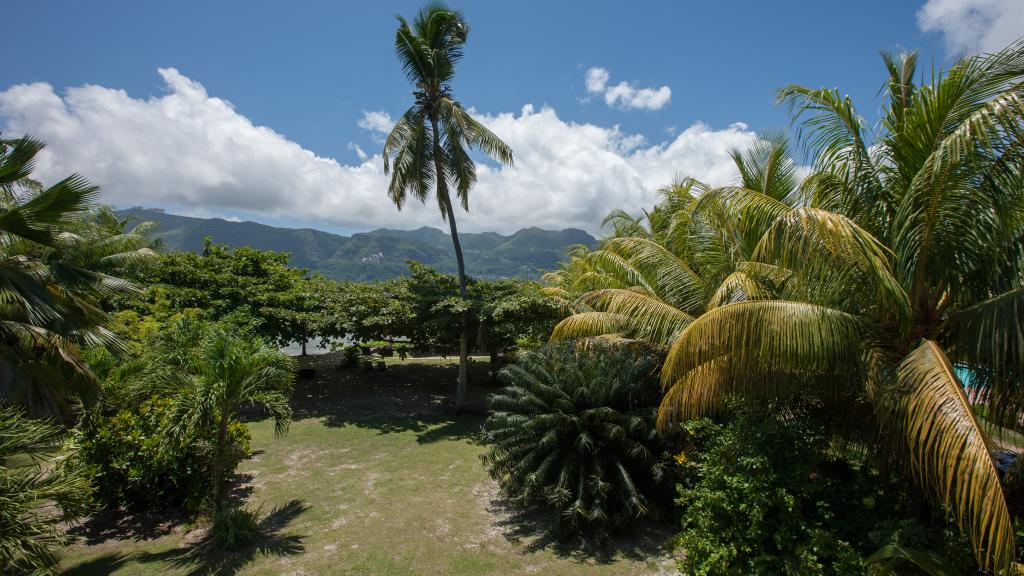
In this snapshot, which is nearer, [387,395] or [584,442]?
[584,442]

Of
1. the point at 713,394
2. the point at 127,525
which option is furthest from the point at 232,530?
the point at 713,394

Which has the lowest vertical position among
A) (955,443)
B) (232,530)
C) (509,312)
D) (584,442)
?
(232,530)

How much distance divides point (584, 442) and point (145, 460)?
7085 mm

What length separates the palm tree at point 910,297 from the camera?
3.84m

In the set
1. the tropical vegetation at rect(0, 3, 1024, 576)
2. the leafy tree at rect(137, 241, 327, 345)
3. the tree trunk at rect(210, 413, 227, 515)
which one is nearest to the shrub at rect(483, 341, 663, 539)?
the tropical vegetation at rect(0, 3, 1024, 576)

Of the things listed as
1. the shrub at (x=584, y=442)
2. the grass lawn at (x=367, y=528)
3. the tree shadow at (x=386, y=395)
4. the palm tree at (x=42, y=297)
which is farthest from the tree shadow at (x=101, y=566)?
the tree shadow at (x=386, y=395)

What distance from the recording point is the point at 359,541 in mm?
6895

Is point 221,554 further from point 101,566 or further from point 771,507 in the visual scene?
point 771,507

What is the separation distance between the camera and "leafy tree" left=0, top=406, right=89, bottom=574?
13.1 feet

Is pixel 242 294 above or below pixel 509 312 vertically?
above

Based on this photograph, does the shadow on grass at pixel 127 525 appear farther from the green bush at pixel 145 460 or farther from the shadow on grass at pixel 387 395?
the shadow on grass at pixel 387 395

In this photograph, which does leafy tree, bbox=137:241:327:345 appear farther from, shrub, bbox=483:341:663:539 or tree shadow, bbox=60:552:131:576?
shrub, bbox=483:341:663:539

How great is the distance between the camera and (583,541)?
6855 mm

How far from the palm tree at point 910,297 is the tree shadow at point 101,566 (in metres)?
7.88
